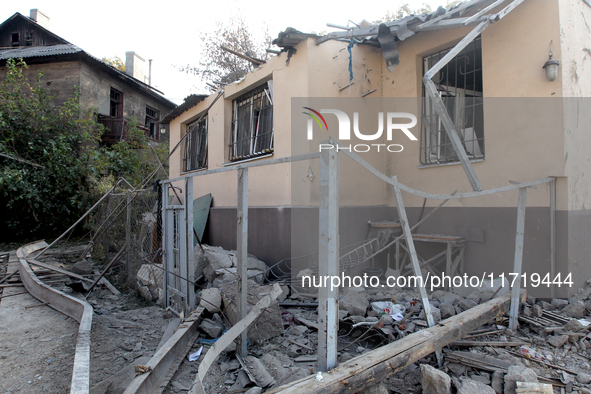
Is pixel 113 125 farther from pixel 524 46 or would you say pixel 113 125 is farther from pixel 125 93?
pixel 524 46

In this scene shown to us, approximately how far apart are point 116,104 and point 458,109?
53.0ft

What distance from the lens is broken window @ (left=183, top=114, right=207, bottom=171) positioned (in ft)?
30.3

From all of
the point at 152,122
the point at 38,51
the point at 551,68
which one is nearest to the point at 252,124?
the point at 551,68

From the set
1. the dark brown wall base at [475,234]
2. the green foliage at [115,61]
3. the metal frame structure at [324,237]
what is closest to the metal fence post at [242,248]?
the metal frame structure at [324,237]

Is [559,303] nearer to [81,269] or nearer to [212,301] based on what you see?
[212,301]

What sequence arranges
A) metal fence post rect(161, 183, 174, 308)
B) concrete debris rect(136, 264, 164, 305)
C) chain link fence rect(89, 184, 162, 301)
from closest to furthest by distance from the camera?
metal fence post rect(161, 183, 174, 308)
concrete debris rect(136, 264, 164, 305)
chain link fence rect(89, 184, 162, 301)

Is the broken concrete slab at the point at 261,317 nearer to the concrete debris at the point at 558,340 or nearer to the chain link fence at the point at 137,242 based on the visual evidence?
the chain link fence at the point at 137,242

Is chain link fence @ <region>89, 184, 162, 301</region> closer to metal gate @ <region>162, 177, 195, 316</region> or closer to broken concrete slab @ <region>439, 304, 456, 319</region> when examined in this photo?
metal gate @ <region>162, 177, 195, 316</region>

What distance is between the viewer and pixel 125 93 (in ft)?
55.3

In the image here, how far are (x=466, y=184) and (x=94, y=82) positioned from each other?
621 inches

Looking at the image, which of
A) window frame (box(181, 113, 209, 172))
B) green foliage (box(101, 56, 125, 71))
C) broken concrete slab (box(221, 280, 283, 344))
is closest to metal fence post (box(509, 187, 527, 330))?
broken concrete slab (box(221, 280, 283, 344))

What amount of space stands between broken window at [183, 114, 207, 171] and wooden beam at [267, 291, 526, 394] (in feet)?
24.4

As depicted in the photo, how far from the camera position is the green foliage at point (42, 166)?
36.2ft

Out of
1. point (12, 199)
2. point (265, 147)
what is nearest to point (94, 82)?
point (12, 199)
